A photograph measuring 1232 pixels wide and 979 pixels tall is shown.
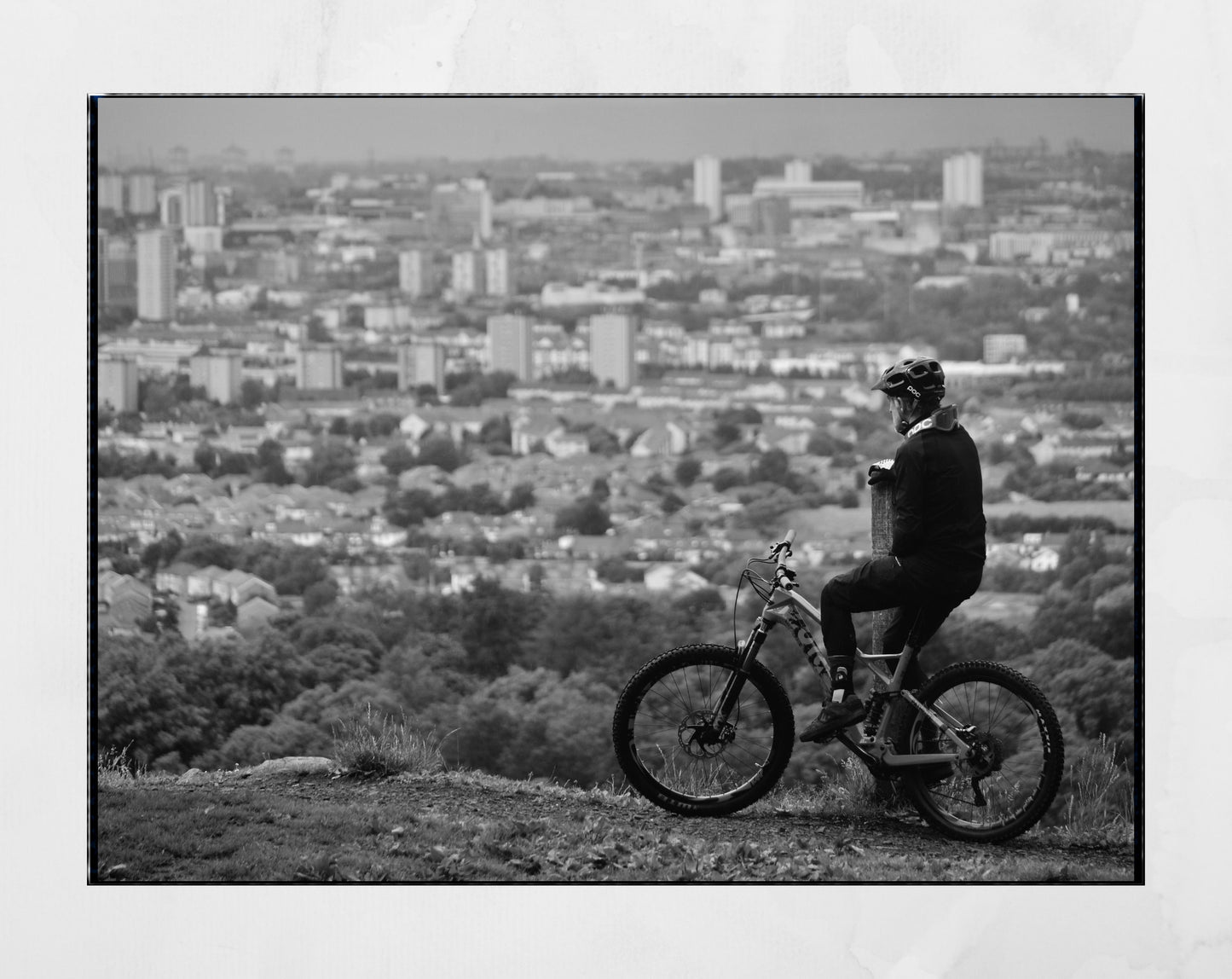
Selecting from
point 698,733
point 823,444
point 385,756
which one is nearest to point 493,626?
point 823,444

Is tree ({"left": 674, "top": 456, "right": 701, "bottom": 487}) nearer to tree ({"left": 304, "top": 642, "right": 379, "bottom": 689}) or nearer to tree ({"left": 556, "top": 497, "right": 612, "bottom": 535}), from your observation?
tree ({"left": 556, "top": 497, "right": 612, "bottom": 535})

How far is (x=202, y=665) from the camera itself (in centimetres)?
895

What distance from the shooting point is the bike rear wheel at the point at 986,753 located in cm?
557

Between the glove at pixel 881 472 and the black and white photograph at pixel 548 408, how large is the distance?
4.90 ft

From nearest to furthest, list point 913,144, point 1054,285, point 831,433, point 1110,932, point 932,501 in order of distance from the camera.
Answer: point 932,501
point 1110,932
point 913,144
point 1054,285
point 831,433

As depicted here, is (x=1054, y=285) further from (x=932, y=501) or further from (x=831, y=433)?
(x=932, y=501)

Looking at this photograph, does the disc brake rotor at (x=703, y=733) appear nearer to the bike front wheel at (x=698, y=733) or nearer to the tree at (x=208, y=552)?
the bike front wheel at (x=698, y=733)

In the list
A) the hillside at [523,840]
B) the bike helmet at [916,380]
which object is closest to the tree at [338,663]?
the hillside at [523,840]

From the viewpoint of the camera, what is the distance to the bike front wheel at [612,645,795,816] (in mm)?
5641

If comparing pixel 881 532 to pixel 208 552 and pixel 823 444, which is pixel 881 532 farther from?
pixel 208 552

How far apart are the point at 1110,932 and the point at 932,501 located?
202cm
